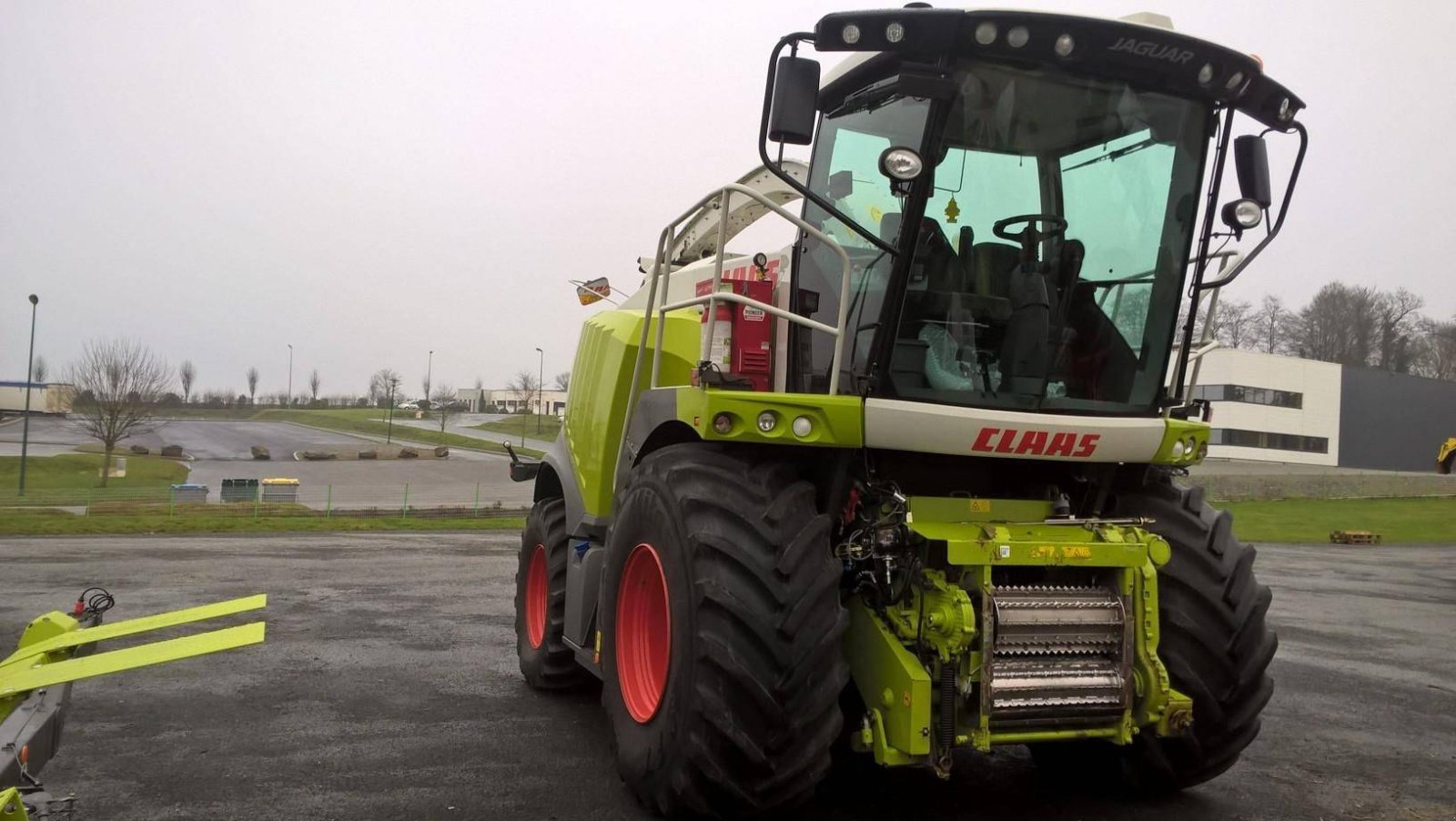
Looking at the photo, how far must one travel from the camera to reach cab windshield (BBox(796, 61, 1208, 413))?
447 cm

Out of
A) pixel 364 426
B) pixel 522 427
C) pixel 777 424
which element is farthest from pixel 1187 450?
pixel 364 426

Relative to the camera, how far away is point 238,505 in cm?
2975

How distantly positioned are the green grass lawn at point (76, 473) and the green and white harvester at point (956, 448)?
42.2 meters

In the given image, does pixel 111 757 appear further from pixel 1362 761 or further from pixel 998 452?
pixel 1362 761

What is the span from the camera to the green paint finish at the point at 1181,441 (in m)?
4.86

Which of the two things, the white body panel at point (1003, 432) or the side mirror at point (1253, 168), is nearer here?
the white body panel at point (1003, 432)

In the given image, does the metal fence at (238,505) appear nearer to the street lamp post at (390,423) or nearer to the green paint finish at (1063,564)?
the green paint finish at (1063,564)

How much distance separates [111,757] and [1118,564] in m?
4.88

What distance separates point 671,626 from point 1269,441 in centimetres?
6959

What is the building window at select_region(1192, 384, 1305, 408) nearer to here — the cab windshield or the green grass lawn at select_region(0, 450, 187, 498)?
the green grass lawn at select_region(0, 450, 187, 498)

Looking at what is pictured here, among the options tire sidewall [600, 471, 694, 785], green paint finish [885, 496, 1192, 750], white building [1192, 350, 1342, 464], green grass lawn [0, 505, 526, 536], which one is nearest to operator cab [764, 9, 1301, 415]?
green paint finish [885, 496, 1192, 750]

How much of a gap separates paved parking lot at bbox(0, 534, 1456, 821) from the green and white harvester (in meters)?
0.51

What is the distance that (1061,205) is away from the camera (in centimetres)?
471

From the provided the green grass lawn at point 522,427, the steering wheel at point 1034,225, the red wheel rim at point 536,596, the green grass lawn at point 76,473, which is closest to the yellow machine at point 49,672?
the red wheel rim at point 536,596
